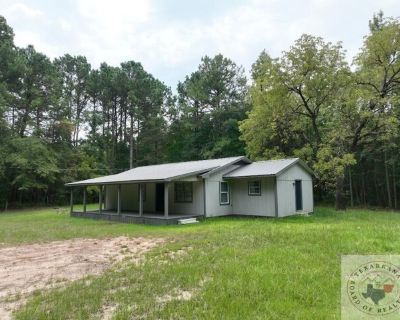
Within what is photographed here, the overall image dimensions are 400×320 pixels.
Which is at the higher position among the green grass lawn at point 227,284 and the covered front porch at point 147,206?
the covered front porch at point 147,206

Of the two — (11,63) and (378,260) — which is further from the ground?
(11,63)

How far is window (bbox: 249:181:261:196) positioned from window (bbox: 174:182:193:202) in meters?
2.88

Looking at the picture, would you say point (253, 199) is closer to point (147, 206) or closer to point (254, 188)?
point (254, 188)

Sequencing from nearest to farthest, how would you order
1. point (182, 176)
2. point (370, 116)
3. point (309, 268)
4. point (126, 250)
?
1. point (309, 268)
2. point (126, 250)
3. point (182, 176)
4. point (370, 116)

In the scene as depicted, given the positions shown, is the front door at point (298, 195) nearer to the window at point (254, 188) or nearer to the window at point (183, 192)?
the window at point (254, 188)

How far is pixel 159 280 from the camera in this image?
530 cm

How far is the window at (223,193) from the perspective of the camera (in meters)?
16.6

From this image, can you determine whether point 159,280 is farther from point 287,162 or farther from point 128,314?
point 287,162

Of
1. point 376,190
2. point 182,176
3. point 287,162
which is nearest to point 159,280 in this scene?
point 182,176

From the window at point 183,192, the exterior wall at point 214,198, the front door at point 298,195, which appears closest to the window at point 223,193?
the exterior wall at point 214,198

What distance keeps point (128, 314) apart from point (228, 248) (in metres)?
3.89

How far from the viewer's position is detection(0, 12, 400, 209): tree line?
19.5 metres

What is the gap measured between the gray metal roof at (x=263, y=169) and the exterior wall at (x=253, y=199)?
0.42 meters

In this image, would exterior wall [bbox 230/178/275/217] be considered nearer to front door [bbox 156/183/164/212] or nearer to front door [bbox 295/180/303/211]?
front door [bbox 295/180/303/211]
